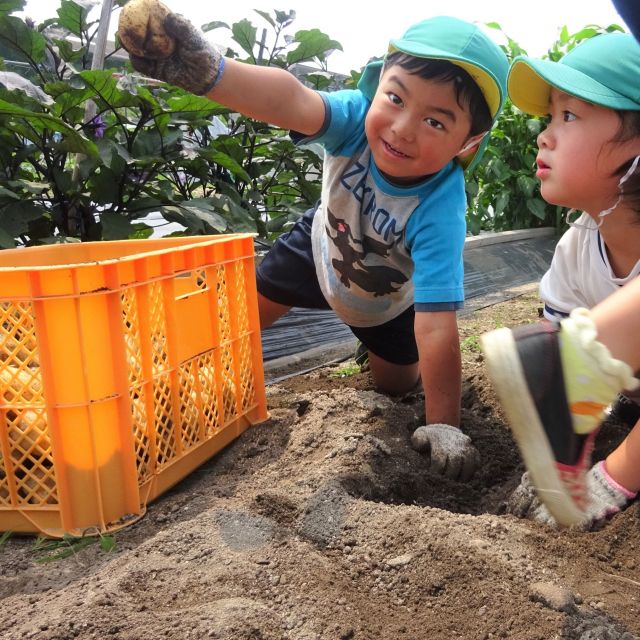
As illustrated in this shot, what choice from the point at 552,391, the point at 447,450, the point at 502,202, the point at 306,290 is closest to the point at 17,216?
the point at 306,290

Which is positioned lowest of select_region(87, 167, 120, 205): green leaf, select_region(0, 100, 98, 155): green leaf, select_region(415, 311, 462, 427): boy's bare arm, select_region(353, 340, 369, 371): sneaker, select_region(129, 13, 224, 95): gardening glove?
select_region(353, 340, 369, 371): sneaker

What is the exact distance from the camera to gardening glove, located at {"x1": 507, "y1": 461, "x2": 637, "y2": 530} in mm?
1427

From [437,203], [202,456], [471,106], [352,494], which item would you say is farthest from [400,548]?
[471,106]

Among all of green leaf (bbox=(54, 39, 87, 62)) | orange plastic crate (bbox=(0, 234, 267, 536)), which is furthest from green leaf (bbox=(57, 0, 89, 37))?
orange plastic crate (bbox=(0, 234, 267, 536))

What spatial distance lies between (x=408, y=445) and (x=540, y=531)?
1.69 ft

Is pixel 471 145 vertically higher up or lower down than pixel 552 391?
higher up

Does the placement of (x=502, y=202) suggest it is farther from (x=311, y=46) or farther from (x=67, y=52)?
(x=67, y=52)

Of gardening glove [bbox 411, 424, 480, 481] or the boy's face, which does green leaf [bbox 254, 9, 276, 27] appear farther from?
gardening glove [bbox 411, 424, 480, 481]

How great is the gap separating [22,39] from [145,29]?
1354 mm

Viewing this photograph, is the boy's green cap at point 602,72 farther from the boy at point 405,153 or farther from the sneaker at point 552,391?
the sneaker at point 552,391

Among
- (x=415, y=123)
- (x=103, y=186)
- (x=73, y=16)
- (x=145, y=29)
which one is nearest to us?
(x=145, y=29)

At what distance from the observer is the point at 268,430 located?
75.6 inches

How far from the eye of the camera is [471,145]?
1.98 metres

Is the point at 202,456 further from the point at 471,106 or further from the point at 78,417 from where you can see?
the point at 471,106
